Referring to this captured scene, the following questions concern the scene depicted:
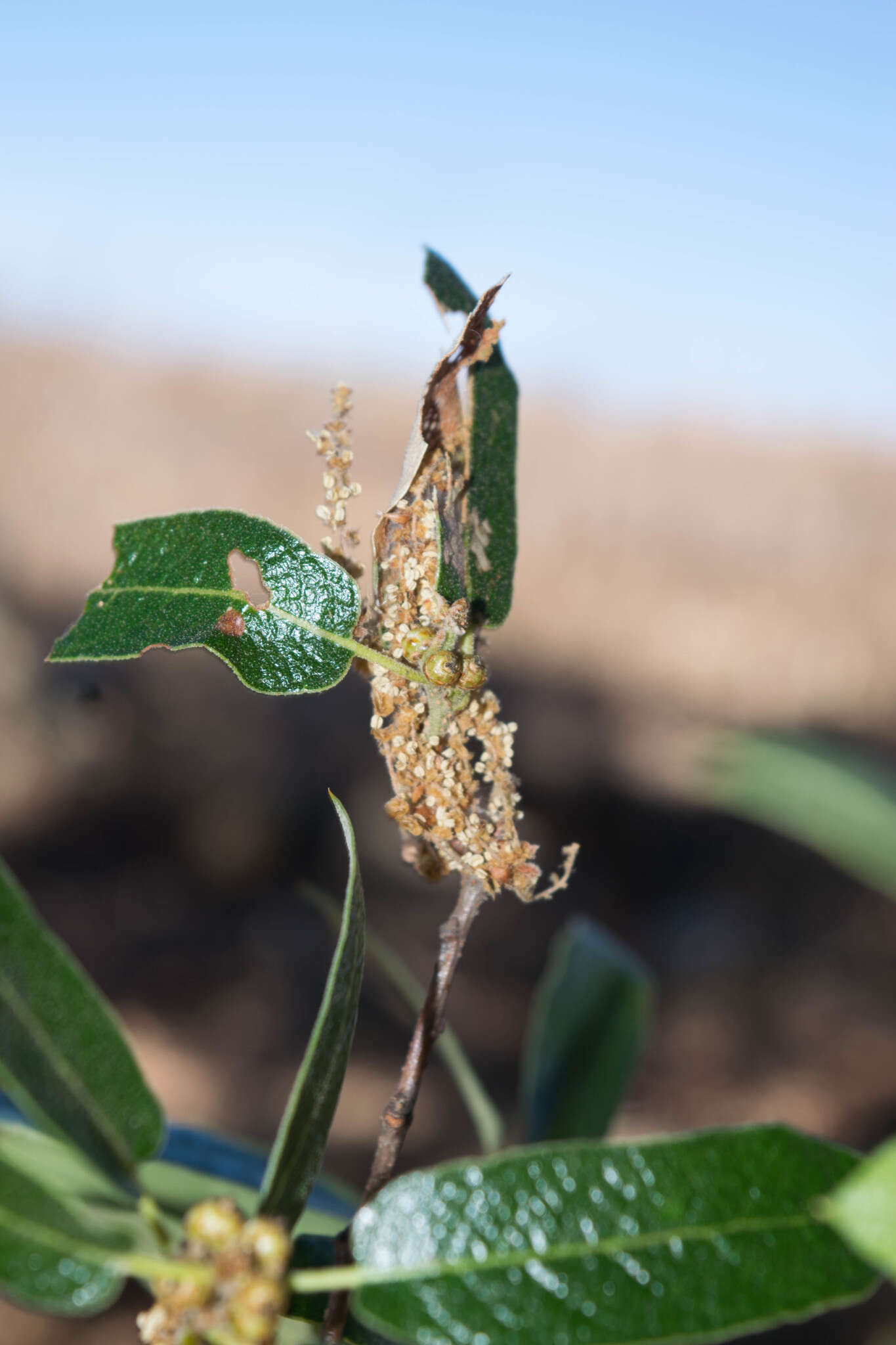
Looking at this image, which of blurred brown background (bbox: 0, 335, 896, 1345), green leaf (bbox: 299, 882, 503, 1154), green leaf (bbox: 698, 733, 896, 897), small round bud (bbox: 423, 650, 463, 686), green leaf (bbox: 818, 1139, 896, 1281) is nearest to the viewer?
green leaf (bbox: 818, 1139, 896, 1281)

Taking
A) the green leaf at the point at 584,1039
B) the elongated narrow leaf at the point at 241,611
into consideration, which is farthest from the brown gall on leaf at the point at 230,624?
the green leaf at the point at 584,1039

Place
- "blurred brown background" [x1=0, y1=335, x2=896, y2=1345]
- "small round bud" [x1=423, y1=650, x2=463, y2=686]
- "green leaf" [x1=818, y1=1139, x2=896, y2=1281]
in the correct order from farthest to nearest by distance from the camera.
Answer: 1. "blurred brown background" [x1=0, y1=335, x2=896, y2=1345]
2. "small round bud" [x1=423, y1=650, x2=463, y2=686]
3. "green leaf" [x1=818, y1=1139, x2=896, y2=1281]

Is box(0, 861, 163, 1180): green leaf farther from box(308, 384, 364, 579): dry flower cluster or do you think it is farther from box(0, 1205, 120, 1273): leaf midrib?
box(308, 384, 364, 579): dry flower cluster

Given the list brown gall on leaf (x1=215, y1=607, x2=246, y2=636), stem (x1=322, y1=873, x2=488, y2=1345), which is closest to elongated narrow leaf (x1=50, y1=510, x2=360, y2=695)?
brown gall on leaf (x1=215, y1=607, x2=246, y2=636)

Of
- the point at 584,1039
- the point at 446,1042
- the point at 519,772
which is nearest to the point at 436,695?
the point at 446,1042

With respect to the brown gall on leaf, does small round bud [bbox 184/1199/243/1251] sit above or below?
below

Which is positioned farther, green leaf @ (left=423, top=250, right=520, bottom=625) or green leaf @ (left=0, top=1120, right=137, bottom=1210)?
green leaf @ (left=423, top=250, right=520, bottom=625)

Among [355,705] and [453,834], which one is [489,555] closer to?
[453,834]
